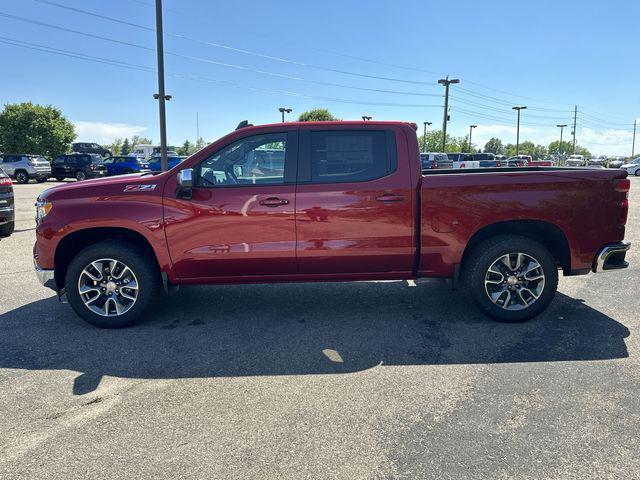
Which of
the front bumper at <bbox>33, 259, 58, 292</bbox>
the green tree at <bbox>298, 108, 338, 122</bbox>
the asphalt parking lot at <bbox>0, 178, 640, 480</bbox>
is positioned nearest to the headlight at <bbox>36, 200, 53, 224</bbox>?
the front bumper at <bbox>33, 259, 58, 292</bbox>

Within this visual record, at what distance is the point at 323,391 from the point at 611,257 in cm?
329

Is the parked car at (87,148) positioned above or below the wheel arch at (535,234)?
above

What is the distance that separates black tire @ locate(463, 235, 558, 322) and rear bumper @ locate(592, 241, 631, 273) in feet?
1.39

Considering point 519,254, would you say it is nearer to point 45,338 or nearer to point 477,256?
point 477,256

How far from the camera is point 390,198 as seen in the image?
4.48m

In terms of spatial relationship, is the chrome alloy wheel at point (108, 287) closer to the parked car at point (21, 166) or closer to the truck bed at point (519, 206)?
the truck bed at point (519, 206)

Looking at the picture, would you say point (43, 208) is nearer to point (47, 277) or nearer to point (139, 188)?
point (47, 277)

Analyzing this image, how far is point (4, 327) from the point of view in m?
4.61

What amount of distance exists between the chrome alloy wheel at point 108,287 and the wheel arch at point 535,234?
331 centimetres

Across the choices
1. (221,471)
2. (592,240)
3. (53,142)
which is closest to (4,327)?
(221,471)

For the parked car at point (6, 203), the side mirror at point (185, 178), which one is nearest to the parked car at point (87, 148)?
the parked car at point (6, 203)

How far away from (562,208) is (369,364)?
2452mm

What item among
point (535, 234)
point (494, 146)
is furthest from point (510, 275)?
point (494, 146)

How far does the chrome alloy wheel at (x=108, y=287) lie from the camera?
4.54m
